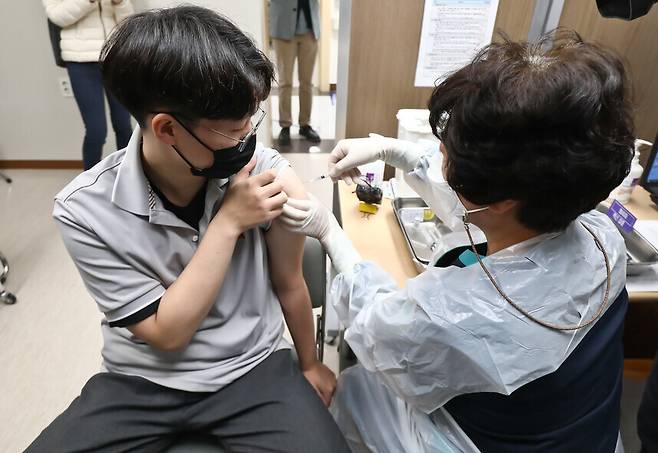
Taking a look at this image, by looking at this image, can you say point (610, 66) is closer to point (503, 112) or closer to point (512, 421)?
point (503, 112)

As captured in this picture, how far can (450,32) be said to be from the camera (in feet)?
4.89

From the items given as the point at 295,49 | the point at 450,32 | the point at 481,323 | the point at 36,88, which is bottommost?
A: the point at 36,88

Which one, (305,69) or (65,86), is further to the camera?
(305,69)

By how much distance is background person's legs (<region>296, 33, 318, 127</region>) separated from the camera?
3.71m

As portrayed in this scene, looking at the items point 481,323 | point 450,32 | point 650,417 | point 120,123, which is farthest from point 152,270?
point 120,123

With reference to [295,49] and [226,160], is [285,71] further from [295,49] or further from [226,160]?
[226,160]

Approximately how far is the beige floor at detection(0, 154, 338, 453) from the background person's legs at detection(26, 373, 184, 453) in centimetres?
85

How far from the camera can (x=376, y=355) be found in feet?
2.77

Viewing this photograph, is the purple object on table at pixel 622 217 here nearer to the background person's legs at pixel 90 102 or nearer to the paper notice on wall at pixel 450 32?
the paper notice on wall at pixel 450 32

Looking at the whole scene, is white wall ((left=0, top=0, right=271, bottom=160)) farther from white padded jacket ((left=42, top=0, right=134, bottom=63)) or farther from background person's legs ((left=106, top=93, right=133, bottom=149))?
background person's legs ((left=106, top=93, right=133, bottom=149))

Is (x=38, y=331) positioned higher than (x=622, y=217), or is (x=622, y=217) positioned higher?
(x=622, y=217)

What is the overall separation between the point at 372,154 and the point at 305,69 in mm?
2863

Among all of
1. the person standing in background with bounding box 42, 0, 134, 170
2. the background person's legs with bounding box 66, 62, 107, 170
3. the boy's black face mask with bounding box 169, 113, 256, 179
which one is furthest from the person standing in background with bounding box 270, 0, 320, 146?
the boy's black face mask with bounding box 169, 113, 256, 179

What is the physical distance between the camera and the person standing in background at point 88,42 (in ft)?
7.63
